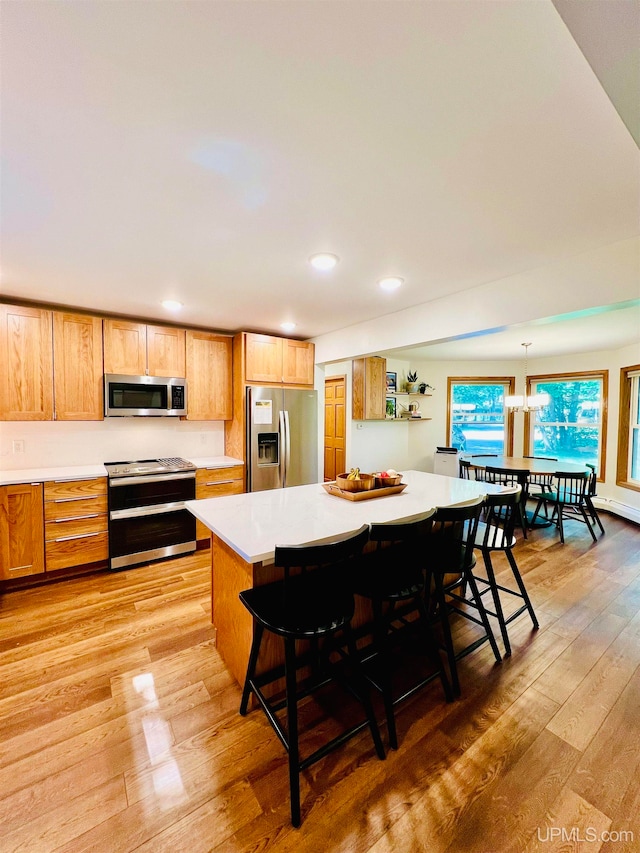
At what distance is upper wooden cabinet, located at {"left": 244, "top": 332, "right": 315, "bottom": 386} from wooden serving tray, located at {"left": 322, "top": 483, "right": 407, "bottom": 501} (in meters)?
2.01

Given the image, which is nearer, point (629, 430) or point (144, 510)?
point (144, 510)

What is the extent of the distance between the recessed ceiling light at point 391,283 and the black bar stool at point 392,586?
1722 millimetres

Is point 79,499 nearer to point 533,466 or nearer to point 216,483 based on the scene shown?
point 216,483

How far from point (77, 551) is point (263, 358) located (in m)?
2.61

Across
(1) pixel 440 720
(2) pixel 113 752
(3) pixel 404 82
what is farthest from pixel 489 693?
(3) pixel 404 82

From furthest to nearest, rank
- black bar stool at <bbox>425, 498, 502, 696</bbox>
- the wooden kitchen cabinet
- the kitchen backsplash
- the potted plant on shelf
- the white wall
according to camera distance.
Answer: the potted plant on shelf
the white wall
the kitchen backsplash
the wooden kitchen cabinet
black bar stool at <bbox>425, 498, 502, 696</bbox>

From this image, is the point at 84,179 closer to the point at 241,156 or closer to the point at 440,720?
the point at 241,156

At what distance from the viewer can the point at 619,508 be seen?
16.5ft

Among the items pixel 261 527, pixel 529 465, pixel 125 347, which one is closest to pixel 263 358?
pixel 125 347

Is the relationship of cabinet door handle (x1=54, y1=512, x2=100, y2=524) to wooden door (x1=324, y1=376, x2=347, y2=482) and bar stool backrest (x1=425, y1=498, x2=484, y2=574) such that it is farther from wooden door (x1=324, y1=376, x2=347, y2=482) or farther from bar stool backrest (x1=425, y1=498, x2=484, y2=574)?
wooden door (x1=324, y1=376, x2=347, y2=482)

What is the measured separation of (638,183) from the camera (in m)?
1.51

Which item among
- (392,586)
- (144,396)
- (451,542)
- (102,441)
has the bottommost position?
(392,586)

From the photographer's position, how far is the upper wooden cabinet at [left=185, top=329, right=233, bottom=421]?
3912mm

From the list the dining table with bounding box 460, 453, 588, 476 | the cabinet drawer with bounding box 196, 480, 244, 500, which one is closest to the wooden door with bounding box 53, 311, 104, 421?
the cabinet drawer with bounding box 196, 480, 244, 500
